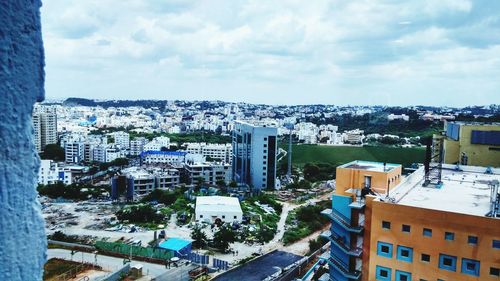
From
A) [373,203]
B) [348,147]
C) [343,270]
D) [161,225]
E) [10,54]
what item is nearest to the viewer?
[10,54]

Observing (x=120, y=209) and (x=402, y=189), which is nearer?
(x=402, y=189)

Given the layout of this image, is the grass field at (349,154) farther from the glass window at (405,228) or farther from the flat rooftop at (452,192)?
the glass window at (405,228)

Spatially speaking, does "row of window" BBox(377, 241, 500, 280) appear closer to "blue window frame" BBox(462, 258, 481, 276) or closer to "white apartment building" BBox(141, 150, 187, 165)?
"blue window frame" BBox(462, 258, 481, 276)

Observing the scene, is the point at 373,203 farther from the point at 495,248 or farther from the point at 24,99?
the point at 24,99

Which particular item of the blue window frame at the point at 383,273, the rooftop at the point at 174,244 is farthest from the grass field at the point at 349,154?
the blue window frame at the point at 383,273

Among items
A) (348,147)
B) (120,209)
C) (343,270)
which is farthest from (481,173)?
(348,147)

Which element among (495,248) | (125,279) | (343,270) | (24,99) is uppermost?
(24,99)
